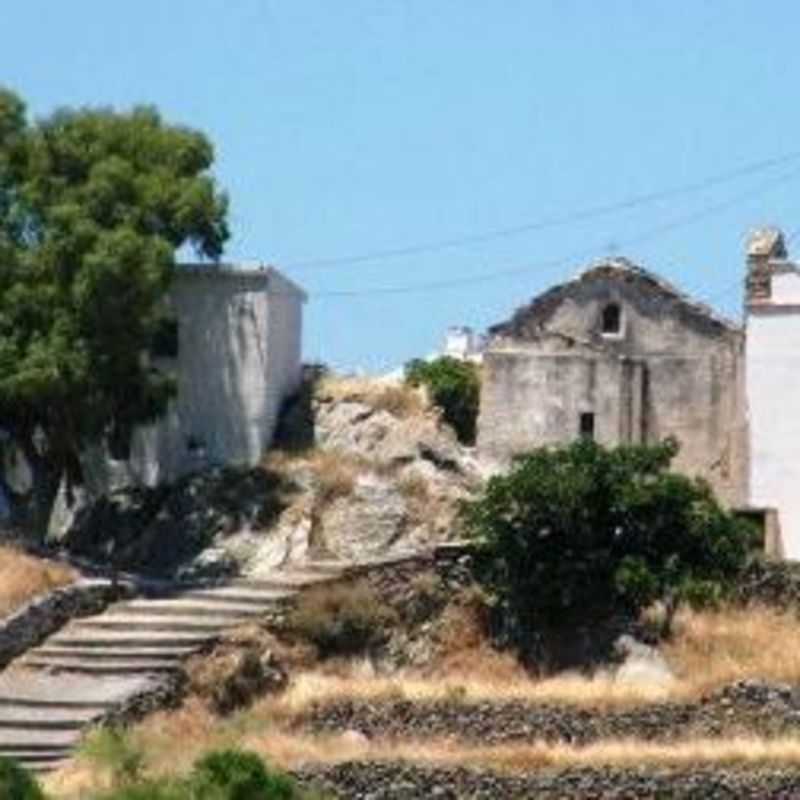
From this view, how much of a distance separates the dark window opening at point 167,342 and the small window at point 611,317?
7793mm

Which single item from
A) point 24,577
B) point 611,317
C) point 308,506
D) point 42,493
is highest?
point 611,317

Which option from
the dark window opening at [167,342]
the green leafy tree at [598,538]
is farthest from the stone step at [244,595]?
the dark window opening at [167,342]

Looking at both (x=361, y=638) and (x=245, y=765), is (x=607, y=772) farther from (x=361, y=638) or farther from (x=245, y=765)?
(x=361, y=638)

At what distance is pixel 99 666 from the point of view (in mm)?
44375

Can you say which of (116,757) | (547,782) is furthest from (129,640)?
(547,782)

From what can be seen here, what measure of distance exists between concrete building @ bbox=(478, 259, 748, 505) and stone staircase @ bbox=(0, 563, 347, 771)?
8.08 metres

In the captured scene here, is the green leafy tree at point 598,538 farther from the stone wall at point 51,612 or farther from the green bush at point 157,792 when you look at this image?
the green bush at point 157,792

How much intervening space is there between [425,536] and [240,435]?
525 cm

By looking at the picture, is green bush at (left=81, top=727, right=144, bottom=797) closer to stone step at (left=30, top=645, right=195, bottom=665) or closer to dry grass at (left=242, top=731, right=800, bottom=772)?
dry grass at (left=242, top=731, right=800, bottom=772)

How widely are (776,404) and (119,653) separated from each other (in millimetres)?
13930

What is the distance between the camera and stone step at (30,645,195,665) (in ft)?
146

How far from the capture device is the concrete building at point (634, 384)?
183 feet

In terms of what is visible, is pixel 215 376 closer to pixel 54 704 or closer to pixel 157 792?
pixel 54 704

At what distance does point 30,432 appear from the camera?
5275 cm
